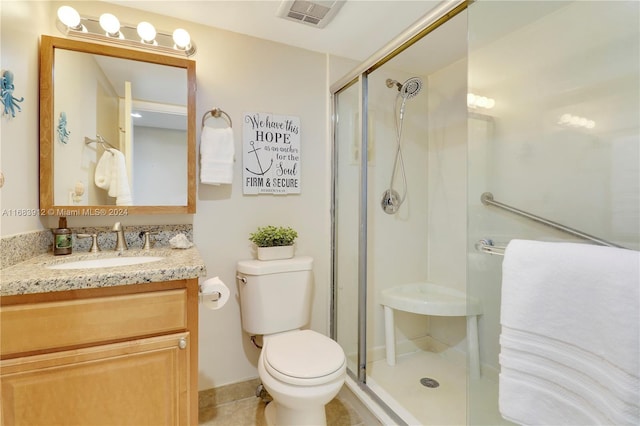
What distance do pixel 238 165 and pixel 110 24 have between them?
0.88 m

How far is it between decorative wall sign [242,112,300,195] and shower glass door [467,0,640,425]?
3.29 ft

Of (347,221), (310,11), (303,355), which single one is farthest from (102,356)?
(310,11)

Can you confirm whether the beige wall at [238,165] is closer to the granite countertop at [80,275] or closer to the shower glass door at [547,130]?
the granite countertop at [80,275]

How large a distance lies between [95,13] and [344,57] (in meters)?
1.38

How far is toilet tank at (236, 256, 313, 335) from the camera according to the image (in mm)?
1557

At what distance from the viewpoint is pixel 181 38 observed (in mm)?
1515

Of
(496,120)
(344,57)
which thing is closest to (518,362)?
(496,120)

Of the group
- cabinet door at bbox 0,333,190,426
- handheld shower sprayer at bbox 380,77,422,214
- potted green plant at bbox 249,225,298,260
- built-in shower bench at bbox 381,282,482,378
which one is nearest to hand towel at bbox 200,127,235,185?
potted green plant at bbox 249,225,298,260

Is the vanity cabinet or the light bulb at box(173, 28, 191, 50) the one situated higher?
the light bulb at box(173, 28, 191, 50)

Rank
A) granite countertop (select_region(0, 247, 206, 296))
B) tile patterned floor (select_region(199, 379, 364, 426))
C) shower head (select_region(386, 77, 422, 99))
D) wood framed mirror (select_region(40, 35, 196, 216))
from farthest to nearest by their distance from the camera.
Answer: shower head (select_region(386, 77, 422, 99)) → tile patterned floor (select_region(199, 379, 364, 426)) → wood framed mirror (select_region(40, 35, 196, 216)) → granite countertop (select_region(0, 247, 206, 296))

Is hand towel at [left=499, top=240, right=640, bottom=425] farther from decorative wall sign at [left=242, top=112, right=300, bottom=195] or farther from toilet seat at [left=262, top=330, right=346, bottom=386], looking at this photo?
decorative wall sign at [left=242, top=112, right=300, bottom=195]

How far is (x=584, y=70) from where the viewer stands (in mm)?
1091

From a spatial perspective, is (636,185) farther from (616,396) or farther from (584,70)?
(616,396)

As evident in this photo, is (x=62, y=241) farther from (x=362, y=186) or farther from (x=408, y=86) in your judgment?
(x=408, y=86)
